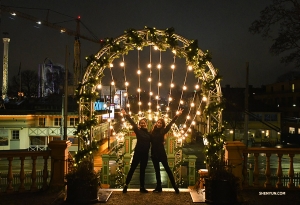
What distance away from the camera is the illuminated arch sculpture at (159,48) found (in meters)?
8.65

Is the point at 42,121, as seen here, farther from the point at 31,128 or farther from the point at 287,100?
the point at 287,100

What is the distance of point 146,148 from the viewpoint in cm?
834

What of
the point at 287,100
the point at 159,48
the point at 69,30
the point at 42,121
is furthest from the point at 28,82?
the point at 159,48

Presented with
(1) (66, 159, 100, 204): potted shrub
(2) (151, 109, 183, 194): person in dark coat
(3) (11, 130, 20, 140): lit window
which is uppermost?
(2) (151, 109, 183, 194): person in dark coat

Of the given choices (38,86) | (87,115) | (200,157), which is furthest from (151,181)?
(38,86)

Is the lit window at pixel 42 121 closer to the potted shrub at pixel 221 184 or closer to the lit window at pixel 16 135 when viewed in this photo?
the lit window at pixel 16 135

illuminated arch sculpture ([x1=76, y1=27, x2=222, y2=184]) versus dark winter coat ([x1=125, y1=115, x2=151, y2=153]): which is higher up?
illuminated arch sculpture ([x1=76, y1=27, x2=222, y2=184])

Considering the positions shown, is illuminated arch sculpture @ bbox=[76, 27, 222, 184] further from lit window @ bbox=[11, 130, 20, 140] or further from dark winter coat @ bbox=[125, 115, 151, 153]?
lit window @ bbox=[11, 130, 20, 140]

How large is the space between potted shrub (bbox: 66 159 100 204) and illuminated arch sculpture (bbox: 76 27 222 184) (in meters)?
1.40

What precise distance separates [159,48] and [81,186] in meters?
3.88

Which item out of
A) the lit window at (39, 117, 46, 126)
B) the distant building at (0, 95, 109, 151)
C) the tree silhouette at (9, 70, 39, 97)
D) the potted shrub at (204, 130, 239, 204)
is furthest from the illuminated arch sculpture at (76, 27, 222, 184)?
the tree silhouette at (9, 70, 39, 97)

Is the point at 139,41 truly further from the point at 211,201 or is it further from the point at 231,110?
the point at 231,110

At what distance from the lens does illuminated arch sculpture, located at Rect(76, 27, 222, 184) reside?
865 cm

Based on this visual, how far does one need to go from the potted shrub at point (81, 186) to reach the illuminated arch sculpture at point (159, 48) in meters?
1.40
